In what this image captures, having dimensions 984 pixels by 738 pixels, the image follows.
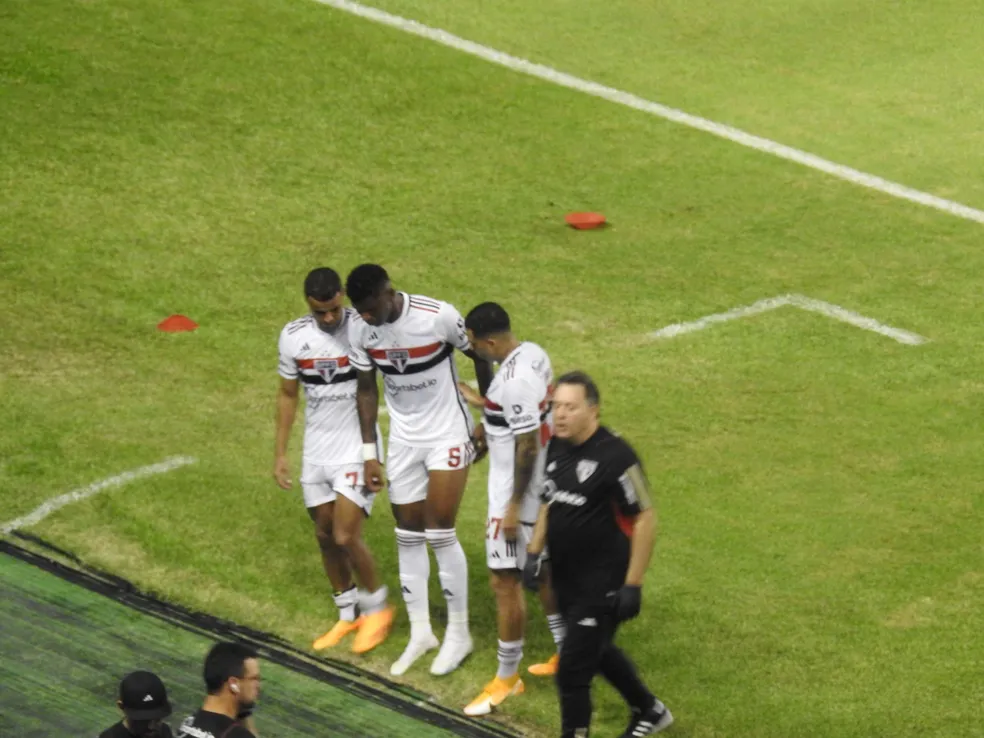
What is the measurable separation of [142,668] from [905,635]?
4.50m

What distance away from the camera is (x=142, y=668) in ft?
32.1

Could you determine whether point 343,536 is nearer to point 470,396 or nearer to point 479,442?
point 479,442

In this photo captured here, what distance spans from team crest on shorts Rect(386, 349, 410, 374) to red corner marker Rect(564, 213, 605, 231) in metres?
7.13

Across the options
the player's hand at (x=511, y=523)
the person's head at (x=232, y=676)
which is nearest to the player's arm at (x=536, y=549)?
the player's hand at (x=511, y=523)

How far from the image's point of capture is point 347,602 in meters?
10.3

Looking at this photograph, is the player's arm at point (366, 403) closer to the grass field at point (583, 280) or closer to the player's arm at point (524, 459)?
the player's arm at point (524, 459)

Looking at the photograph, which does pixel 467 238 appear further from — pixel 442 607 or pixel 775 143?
pixel 442 607

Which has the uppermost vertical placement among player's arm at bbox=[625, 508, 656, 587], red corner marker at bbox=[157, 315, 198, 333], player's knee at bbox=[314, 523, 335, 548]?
player's arm at bbox=[625, 508, 656, 587]

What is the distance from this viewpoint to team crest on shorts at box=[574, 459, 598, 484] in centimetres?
834

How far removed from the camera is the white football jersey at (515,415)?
9.06 meters

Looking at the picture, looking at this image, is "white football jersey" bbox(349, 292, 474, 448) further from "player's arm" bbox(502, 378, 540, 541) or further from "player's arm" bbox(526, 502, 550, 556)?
"player's arm" bbox(526, 502, 550, 556)

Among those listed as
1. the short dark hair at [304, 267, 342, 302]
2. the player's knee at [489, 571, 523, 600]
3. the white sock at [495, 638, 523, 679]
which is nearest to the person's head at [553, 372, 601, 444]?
the player's knee at [489, 571, 523, 600]

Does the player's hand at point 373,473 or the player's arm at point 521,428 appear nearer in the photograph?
the player's arm at point 521,428

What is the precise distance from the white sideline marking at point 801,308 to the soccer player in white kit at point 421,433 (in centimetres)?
510
